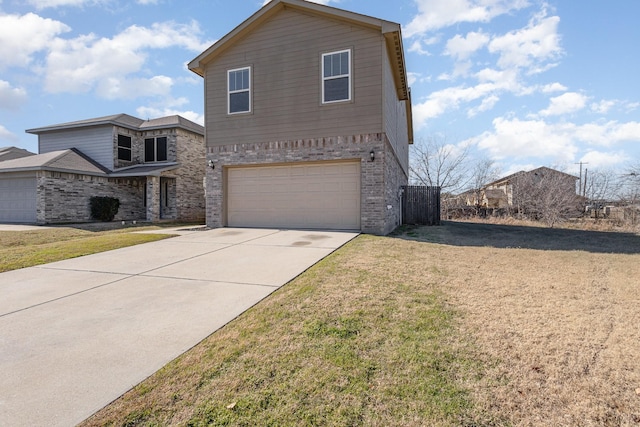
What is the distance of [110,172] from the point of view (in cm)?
1822

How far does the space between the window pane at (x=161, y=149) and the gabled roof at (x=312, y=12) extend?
864 cm

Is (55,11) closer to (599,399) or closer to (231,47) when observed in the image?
(231,47)

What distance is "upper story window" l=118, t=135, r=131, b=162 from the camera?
62.6 ft

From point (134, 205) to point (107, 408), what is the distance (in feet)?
66.6

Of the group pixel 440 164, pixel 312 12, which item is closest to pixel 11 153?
pixel 312 12

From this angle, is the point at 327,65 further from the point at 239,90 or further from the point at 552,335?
the point at 552,335

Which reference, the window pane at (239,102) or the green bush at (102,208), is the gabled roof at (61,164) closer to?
the green bush at (102,208)

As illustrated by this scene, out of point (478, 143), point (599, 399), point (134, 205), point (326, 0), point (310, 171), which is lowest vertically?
point (599, 399)

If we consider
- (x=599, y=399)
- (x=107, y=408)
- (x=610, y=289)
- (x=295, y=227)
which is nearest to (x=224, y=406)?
(x=107, y=408)

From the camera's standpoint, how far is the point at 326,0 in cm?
1063

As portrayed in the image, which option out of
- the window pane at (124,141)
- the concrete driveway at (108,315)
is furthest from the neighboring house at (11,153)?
the concrete driveway at (108,315)

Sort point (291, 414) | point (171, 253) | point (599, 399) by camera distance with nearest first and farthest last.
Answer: point (291, 414), point (599, 399), point (171, 253)

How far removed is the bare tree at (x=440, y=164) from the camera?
25594 mm

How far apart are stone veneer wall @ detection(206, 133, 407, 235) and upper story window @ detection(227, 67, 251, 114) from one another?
1.40 meters
